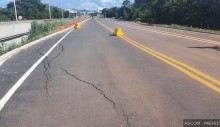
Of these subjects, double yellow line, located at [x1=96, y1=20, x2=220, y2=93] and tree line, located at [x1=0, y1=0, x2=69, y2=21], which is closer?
double yellow line, located at [x1=96, y1=20, x2=220, y2=93]

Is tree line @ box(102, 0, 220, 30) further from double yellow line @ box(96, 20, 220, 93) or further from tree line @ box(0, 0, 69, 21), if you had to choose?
tree line @ box(0, 0, 69, 21)

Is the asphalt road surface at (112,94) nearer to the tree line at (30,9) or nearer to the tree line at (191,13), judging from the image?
the tree line at (191,13)

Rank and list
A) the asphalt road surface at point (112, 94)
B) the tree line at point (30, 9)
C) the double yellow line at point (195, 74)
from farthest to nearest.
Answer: the tree line at point (30, 9), the double yellow line at point (195, 74), the asphalt road surface at point (112, 94)

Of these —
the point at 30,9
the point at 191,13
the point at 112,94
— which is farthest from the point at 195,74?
the point at 30,9

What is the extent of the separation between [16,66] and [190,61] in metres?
5.70

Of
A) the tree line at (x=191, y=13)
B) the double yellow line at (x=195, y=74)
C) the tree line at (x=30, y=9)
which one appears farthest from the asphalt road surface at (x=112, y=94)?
the tree line at (x=30, y=9)

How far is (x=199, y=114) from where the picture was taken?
6.06m

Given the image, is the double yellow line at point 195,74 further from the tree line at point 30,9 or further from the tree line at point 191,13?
the tree line at point 30,9

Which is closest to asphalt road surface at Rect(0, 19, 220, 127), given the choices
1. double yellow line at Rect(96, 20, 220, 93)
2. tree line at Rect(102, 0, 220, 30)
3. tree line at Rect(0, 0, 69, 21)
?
double yellow line at Rect(96, 20, 220, 93)

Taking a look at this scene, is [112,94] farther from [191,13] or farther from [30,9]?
[30,9]

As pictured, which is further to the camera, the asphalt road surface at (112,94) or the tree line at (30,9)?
the tree line at (30,9)

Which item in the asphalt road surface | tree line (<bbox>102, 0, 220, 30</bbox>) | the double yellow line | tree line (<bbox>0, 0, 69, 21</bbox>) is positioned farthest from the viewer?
tree line (<bbox>0, 0, 69, 21</bbox>)

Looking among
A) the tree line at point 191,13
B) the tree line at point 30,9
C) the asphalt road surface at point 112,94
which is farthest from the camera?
the tree line at point 30,9

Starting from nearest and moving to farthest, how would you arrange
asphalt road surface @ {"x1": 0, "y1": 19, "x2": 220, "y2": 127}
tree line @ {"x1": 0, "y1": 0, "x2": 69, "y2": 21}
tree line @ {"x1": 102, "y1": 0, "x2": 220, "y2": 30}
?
asphalt road surface @ {"x1": 0, "y1": 19, "x2": 220, "y2": 127} → tree line @ {"x1": 102, "y1": 0, "x2": 220, "y2": 30} → tree line @ {"x1": 0, "y1": 0, "x2": 69, "y2": 21}
